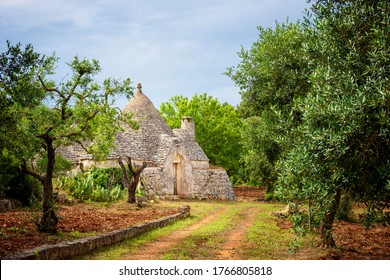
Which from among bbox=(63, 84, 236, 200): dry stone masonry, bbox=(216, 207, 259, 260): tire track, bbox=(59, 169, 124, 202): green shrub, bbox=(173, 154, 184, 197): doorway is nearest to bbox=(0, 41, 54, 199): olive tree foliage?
bbox=(216, 207, 259, 260): tire track

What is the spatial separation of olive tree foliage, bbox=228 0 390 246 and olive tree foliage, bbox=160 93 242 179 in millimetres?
36996

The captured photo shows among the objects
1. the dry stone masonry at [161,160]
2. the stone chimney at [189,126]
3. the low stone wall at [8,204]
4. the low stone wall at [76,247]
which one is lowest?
the low stone wall at [76,247]

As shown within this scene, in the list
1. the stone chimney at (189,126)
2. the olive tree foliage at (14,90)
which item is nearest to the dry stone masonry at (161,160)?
the stone chimney at (189,126)

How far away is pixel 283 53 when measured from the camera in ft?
48.9

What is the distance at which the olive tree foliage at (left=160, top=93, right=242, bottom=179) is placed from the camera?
158ft

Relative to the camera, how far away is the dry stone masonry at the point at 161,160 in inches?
1256

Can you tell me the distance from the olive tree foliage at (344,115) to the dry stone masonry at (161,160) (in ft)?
71.8

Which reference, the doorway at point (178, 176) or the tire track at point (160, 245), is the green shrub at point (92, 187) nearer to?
the doorway at point (178, 176)

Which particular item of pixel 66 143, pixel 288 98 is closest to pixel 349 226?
pixel 288 98

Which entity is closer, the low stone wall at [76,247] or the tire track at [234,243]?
the low stone wall at [76,247]

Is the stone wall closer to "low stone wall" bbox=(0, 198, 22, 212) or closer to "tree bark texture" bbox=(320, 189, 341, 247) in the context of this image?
"low stone wall" bbox=(0, 198, 22, 212)

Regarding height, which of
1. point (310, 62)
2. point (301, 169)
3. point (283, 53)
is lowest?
point (301, 169)

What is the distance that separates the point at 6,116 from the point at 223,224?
401 inches
